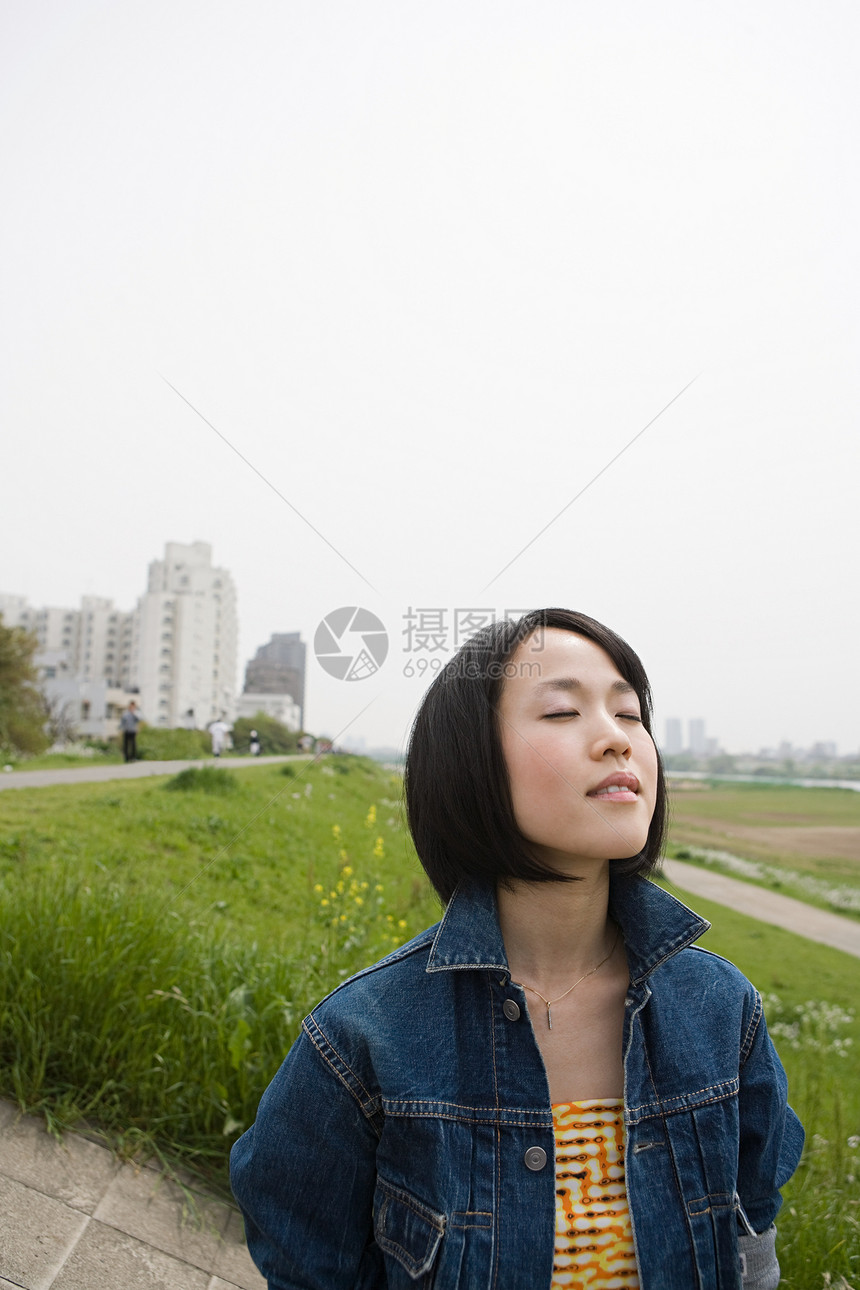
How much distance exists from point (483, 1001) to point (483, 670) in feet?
1.86

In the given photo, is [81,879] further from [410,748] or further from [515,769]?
[515,769]

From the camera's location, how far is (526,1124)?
117 centimetres

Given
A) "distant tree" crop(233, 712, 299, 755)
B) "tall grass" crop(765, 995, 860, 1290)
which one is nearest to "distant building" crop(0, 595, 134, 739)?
"distant tree" crop(233, 712, 299, 755)

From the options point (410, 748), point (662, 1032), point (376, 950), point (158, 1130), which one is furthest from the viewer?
point (376, 950)

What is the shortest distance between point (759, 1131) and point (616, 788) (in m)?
0.67

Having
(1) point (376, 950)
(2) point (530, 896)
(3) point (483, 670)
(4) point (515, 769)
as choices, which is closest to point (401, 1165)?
(2) point (530, 896)

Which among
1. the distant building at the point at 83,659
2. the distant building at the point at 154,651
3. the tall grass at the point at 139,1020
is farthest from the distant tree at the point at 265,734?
the tall grass at the point at 139,1020

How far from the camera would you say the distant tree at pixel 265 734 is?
505 centimetres

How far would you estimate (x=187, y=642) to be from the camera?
6082 mm

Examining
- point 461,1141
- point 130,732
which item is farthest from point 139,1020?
point 130,732

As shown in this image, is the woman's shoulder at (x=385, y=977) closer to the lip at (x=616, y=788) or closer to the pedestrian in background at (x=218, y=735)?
the lip at (x=616, y=788)

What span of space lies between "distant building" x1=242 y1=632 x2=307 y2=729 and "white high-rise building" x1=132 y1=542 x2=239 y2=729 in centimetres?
50

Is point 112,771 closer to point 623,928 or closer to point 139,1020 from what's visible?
point 139,1020

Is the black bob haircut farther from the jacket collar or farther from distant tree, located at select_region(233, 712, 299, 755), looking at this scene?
distant tree, located at select_region(233, 712, 299, 755)
